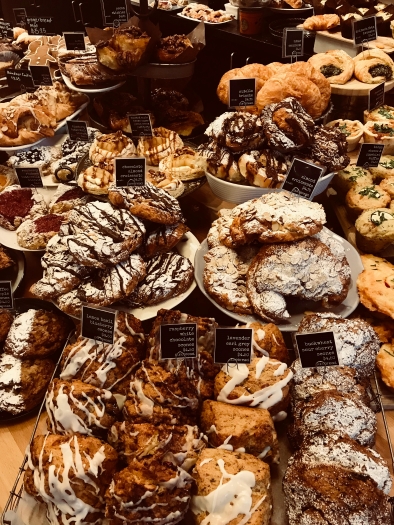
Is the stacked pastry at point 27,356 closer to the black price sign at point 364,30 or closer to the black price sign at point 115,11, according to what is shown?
the black price sign at point 115,11

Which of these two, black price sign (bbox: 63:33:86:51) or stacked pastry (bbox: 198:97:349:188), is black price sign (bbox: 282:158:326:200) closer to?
stacked pastry (bbox: 198:97:349:188)

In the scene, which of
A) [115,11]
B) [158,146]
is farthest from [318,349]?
[115,11]

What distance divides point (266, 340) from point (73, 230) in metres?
1.15

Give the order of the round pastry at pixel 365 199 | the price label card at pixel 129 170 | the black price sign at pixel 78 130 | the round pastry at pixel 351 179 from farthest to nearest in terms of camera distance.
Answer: the black price sign at pixel 78 130, the round pastry at pixel 351 179, the round pastry at pixel 365 199, the price label card at pixel 129 170

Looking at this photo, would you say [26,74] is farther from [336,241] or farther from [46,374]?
[336,241]

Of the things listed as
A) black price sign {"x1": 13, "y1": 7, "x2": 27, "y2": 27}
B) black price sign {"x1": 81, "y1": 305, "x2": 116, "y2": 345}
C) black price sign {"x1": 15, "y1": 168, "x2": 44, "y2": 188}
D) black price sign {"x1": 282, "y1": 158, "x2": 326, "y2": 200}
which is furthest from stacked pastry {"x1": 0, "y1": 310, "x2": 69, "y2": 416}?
black price sign {"x1": 13, "y1": 7, "x2": 27, "y2": 27}

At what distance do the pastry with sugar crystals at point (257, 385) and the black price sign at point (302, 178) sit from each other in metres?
1.03

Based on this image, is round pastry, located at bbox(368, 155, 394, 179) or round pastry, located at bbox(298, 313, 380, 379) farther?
round pastry, located at bbox(368, 155, 394, 179)

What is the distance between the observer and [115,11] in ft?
12.2

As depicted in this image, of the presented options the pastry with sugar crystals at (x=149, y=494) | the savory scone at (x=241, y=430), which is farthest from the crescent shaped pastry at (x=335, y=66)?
the pastry with sugar crystals at (x=149, y=494)

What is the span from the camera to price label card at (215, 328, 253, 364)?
182 centimetres

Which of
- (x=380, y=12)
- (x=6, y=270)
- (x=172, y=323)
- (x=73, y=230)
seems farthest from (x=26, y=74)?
(x=380, y=12)

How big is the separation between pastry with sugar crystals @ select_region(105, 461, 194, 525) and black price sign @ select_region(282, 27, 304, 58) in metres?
3.17

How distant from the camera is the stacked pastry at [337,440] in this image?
59.0 inches
